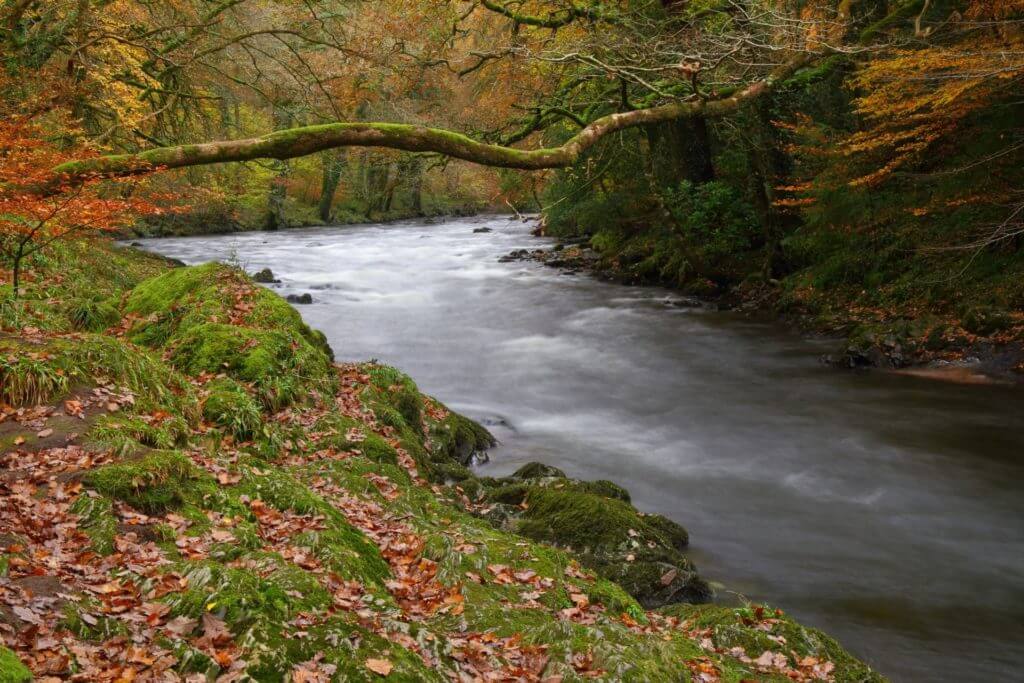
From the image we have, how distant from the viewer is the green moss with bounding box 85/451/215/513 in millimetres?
4184

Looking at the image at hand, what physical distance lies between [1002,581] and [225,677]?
277 inches

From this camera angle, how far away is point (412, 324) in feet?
59.1

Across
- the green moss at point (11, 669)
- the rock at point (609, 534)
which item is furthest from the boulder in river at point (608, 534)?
the green moss at point (11, 669)

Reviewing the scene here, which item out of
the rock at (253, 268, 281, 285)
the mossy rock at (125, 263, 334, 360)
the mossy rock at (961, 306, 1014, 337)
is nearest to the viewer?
the mossy rock at (125, 263, 334, 360)

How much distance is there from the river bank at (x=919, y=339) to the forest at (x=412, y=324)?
0.20ft

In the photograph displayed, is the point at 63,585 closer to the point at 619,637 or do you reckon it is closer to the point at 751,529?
the point at 619,637

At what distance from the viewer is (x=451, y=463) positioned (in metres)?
8.45

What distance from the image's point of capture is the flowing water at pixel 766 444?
657cm

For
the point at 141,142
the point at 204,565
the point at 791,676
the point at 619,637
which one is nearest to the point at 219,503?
the point at 204,565

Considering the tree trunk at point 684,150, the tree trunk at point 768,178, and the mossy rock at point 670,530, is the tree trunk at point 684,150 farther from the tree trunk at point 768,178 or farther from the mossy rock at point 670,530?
the mossy rock at point 670,530

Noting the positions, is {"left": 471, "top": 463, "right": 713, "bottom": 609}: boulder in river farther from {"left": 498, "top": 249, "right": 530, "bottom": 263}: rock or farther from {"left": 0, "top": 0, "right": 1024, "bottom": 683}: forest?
{"left": 498, "top": 249, "right": 530, "bottom": 263}: rock

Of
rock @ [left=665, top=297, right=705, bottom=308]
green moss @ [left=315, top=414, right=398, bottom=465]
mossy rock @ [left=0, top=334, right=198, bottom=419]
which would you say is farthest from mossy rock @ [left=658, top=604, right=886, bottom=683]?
rock @ [left=665, top=297, right=705, bottom=308]

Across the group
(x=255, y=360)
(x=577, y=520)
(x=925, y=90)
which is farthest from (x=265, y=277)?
(x=577, y=520)

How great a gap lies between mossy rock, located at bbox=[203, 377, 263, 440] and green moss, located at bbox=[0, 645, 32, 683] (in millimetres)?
3940
